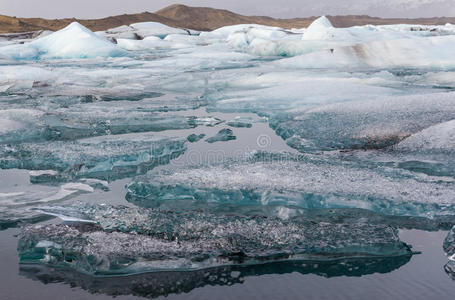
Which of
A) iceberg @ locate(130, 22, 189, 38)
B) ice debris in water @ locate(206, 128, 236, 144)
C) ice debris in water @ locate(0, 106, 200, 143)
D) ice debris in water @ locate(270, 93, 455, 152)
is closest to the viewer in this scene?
ice debris in water @ locate(270, 93, 455, 152)

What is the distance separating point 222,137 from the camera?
354 cm

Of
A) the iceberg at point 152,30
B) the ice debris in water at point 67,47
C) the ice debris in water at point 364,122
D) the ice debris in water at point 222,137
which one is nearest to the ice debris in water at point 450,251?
the ice debris in water at point 364,122

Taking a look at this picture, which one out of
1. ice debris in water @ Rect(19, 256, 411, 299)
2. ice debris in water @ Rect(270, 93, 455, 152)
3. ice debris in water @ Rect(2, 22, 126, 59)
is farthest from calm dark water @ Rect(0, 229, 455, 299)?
ice debris in water @ Rect(2, 22, 126, 59)

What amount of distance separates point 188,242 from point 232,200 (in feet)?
1.54

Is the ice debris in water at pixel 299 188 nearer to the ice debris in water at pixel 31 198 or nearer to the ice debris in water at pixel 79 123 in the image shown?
the ice debris in water at pixel 31 198

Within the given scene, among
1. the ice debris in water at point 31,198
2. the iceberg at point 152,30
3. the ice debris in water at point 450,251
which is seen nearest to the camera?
the ice debris in water at point 450,251

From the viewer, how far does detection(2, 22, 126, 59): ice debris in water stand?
1330cm

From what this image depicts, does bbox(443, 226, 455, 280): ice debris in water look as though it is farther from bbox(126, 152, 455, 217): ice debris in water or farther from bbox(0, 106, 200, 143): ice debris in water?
bbox(0, 106, 200, 143): ice debris in water

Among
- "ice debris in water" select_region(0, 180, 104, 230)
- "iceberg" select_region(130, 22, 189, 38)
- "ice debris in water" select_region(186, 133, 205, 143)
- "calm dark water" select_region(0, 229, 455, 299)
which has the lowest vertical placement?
"calm dark water" select_region(0, 229, 455, 299)

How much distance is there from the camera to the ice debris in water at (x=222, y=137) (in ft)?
11.5

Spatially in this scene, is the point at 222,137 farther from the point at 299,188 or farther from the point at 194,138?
the point at 299,188

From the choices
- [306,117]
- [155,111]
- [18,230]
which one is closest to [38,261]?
[18,230]

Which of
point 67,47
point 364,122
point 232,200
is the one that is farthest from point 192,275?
point 67,47

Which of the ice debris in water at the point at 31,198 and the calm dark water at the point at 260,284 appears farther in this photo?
the ice debris in water at the point at 31,198
